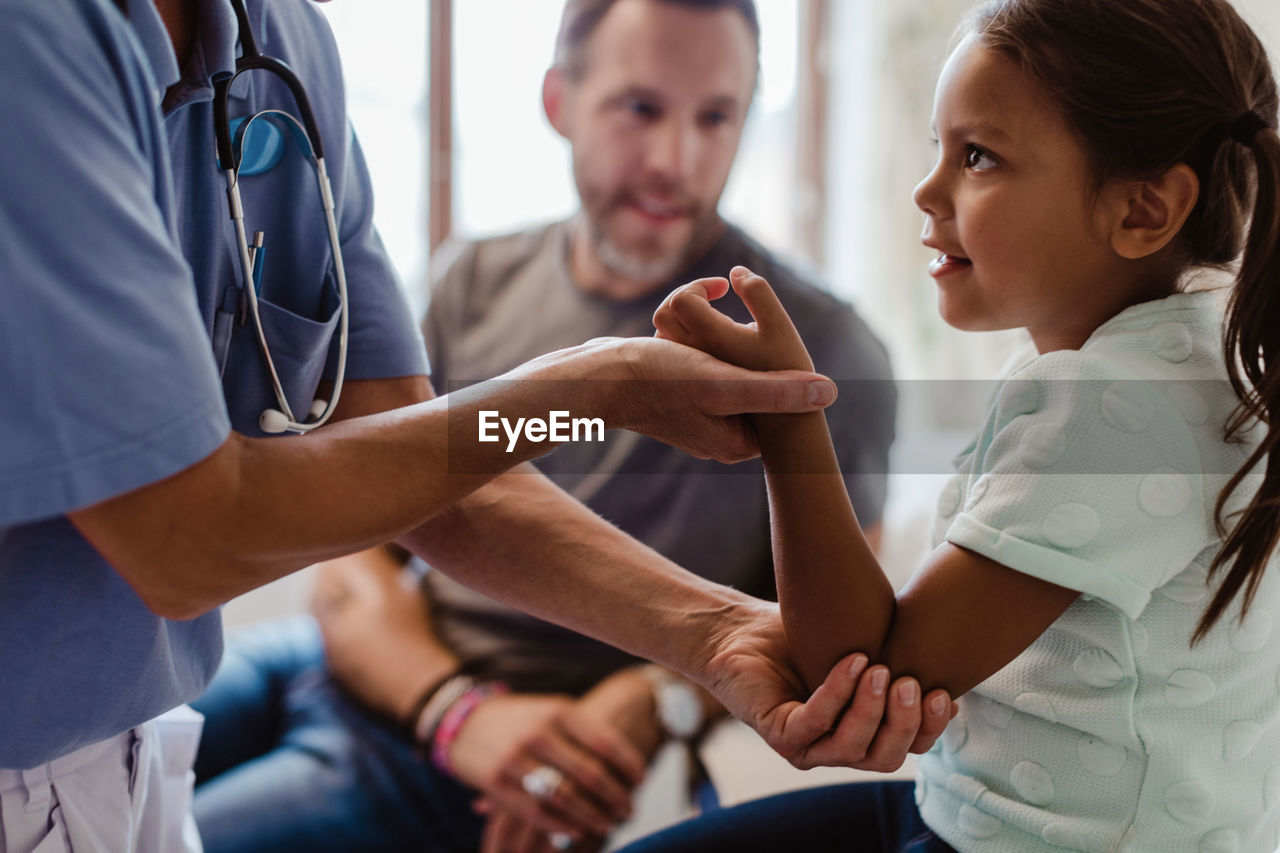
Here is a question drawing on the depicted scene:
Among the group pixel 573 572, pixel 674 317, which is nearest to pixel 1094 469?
pixel 674 317

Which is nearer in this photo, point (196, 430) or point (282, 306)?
point (196, 430)

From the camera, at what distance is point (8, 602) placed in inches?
24.1

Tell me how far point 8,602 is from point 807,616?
1.65 ft

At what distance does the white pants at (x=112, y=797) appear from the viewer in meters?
0.67

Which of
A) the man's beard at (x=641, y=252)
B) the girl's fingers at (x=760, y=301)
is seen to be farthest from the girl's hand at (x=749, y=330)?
the man's beard at (x=641, y=252)

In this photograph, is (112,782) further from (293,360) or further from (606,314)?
(606,314)

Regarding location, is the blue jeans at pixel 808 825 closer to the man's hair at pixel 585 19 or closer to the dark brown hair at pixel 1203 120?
the dark brown hair at pixel 1203 120

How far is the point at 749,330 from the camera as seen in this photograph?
0.73m

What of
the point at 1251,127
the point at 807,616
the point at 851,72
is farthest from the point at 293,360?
the point at 851,72

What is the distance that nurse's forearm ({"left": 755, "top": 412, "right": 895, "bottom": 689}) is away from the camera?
2.27ft

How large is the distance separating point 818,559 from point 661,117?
87 centimetres

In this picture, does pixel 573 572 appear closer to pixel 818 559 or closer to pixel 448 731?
pixel 818 559

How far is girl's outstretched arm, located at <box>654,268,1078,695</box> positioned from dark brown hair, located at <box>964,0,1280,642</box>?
129 mm

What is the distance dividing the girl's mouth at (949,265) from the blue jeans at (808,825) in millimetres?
411
